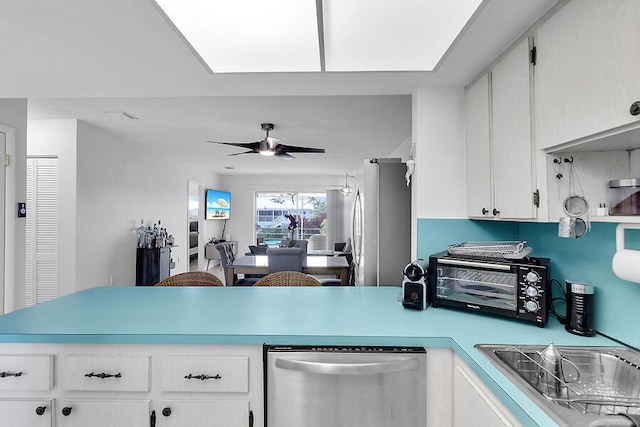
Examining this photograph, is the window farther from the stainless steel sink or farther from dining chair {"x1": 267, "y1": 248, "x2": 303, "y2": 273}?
the stainless steel sink

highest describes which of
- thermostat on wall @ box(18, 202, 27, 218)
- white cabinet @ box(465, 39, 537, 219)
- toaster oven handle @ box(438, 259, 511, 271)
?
white cabinet @ box(465, 39, 537, 219)

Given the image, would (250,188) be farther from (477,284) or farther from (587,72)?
(587,72)

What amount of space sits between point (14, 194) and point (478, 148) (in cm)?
347

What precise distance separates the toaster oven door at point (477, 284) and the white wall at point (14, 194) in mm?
3248

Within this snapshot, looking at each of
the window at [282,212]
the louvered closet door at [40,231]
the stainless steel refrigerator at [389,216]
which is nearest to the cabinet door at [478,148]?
the stainless steel refrigerator at [389,216]

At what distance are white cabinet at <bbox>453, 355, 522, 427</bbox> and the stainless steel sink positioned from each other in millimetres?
88

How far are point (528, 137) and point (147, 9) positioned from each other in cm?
161

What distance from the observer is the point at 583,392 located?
105cm

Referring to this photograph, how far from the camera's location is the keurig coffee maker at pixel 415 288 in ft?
5.40

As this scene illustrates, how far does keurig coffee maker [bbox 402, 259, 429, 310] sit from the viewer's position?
165 cm

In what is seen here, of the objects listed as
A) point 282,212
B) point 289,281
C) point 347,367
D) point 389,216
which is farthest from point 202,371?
point 282,212

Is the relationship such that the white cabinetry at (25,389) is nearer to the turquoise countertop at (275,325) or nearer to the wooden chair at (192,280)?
the turquoise countertop at (275,325)

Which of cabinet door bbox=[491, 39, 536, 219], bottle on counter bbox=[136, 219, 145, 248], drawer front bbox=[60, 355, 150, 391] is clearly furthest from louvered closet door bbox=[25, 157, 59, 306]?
cabinet door bbox=[491, 39, 536, 219]

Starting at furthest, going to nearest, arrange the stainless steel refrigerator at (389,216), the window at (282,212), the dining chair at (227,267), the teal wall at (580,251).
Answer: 1. the window at (282,212)
2. the dining chair at (227,267)
3. the stainless steel refrigerator at (389,216)
4. the teal wall at (580,251)
